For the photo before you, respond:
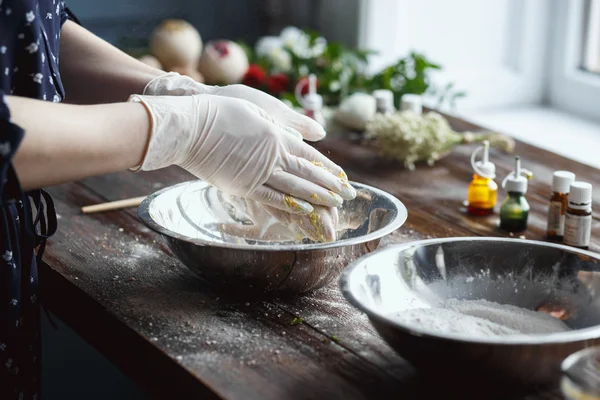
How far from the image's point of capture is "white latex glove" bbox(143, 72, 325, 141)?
130 centimetres

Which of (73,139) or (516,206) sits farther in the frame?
(516,206)

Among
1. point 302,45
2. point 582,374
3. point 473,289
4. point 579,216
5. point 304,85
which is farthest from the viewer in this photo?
point 302,45

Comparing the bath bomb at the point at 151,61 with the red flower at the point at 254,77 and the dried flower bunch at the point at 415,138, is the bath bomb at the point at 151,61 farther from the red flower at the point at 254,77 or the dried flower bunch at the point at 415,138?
the dried flower bunch at the point at 415,138

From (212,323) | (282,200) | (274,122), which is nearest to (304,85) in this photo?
(274,122)

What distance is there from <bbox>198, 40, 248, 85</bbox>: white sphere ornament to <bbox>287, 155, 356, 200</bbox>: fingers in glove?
1.26 meters

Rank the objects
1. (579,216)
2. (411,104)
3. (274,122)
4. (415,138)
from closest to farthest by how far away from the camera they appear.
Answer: (274,122), (579,216), (415,138), (411,104)

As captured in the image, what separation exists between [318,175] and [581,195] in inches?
18.6

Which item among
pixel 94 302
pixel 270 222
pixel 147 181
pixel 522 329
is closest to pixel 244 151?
pixel 270 222

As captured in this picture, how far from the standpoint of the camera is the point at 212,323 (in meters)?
1.12

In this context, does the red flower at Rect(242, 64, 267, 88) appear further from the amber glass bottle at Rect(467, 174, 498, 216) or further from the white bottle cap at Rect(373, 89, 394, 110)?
the amber glass bottle at Rect(467, 174, 498, 216)

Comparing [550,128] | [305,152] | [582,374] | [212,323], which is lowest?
[550,128]

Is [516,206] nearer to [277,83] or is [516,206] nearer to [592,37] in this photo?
[277,83]

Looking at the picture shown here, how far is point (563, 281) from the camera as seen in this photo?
104 cm

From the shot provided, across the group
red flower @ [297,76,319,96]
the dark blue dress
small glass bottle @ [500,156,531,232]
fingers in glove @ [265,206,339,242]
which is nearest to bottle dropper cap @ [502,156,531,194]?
small glass bottle @ [500,156,531,232]
